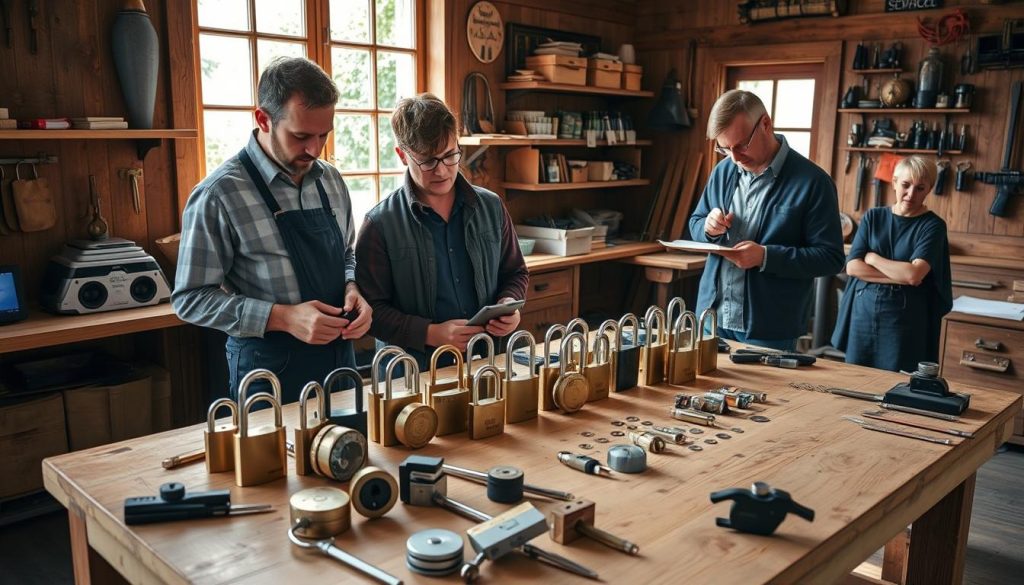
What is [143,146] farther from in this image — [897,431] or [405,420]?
[897,431]

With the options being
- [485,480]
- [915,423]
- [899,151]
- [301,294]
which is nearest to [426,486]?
[485,480]

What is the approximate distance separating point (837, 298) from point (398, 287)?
12.1 ft

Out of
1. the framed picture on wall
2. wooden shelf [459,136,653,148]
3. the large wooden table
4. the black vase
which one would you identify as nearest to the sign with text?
wooden shelf [459,136,653,148]

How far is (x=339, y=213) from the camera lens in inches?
91.1

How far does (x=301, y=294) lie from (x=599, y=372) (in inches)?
31.4

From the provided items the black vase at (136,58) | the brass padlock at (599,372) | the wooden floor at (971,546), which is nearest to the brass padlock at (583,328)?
the brass padlock at (599,372)

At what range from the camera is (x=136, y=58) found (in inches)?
132

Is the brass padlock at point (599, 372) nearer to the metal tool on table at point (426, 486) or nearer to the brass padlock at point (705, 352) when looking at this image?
the brass padlock at point (705, 352)

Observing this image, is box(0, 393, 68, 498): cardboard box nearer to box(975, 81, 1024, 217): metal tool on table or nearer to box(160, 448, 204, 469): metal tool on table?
box(160, 448, 204, 469): metal tool on table

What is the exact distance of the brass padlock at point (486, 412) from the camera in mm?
1729

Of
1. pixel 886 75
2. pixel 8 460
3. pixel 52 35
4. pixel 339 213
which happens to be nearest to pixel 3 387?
pixel 8 460

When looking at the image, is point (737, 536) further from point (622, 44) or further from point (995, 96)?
point (622, 44)

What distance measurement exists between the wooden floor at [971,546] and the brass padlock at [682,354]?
1120 mm

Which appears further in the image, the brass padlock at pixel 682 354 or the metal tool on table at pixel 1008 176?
the metal tool on table at pixel 1008 176
